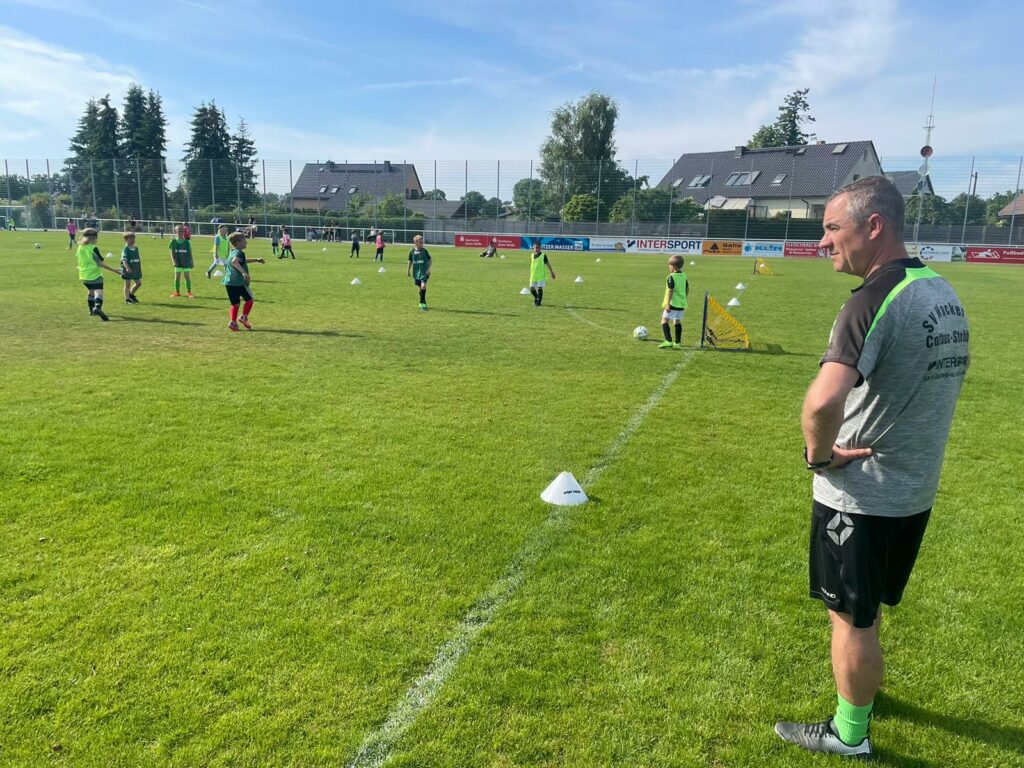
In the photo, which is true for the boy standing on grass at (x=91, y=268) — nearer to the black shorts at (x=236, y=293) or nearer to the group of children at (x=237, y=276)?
the group of children at (x=237, y=276)

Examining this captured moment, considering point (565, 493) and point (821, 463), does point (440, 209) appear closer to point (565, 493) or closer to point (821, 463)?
point (565, 493)

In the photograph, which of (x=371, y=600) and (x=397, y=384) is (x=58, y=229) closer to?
(x=397, y=384)

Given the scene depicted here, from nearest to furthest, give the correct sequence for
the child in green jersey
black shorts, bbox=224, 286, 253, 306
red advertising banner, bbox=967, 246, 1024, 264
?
black shorts, bbox=224, 286, 253, 306 → the child in green jersey → red advertising banner, bbox=967, 246, 1024, 264

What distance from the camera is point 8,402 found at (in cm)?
734

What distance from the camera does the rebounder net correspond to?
38.1ft

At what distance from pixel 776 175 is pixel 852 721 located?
65960 mm

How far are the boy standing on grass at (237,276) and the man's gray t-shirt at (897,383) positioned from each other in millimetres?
11227

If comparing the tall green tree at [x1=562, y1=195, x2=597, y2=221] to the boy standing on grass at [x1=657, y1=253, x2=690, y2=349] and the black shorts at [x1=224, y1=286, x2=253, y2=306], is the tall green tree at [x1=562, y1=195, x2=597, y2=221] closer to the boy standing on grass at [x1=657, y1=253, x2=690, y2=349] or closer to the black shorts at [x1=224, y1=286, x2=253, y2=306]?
the boy standing on grass at [x1=657, y1=253, x2=690, y2=349]

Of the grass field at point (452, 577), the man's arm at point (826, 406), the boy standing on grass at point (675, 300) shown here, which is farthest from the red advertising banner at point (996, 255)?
the man's arm at point (826, 406)

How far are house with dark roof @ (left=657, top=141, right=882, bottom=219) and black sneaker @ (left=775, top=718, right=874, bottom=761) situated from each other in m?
53.8

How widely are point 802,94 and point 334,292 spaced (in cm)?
8034

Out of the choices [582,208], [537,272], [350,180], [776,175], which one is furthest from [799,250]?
[350,180]

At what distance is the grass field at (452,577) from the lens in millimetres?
2844

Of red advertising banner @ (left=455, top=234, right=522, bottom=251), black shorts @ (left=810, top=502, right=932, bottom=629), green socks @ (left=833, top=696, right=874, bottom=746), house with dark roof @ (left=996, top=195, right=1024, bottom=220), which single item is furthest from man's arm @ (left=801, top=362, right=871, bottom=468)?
house with dark roof @ (left=996, top=195, right=1024, bottom=220)
